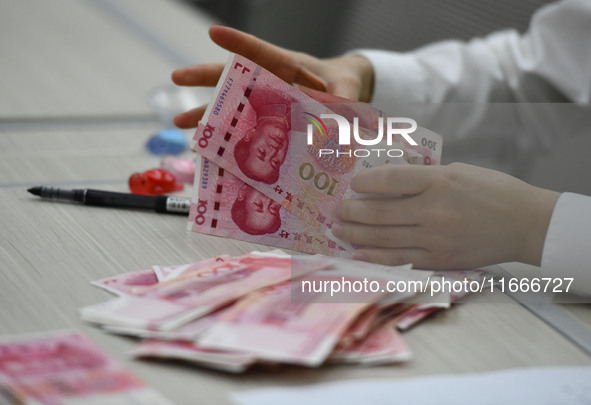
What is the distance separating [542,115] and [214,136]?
1093 millimetres

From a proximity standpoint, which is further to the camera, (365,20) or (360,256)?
(365,20)

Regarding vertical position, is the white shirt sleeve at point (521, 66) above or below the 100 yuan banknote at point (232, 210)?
above

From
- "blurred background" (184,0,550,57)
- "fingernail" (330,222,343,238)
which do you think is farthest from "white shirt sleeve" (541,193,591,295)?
"blurred background" (184,0,550,57)

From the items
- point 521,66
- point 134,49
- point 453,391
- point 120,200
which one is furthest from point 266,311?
point 134,49

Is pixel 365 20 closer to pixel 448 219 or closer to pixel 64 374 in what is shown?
pixel 448 219

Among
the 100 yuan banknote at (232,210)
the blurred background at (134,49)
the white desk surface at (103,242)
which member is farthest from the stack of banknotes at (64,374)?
the blurred background at (134,49)

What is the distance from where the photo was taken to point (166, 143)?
1.25 metres

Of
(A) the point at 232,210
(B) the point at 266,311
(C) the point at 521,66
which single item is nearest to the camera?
(B) the point at 266,311

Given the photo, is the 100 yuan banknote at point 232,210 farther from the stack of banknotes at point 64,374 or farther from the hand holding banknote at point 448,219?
the stack of banknotes at point 64,374

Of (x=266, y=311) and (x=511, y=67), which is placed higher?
(x=511, y=67)

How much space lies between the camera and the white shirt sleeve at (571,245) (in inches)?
32.7

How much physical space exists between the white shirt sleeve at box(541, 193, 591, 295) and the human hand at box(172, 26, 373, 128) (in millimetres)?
475

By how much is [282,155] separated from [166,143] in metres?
0.40

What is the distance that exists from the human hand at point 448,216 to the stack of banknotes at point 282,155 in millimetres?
43
